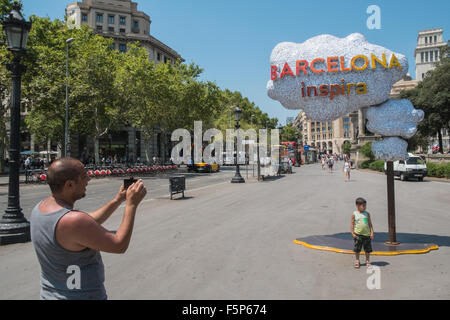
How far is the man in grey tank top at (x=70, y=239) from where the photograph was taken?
2.12 metres

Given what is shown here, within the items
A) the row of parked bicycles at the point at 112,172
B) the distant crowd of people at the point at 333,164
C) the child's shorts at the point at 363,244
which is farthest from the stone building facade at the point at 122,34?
the child's shorts at the point at 363,244

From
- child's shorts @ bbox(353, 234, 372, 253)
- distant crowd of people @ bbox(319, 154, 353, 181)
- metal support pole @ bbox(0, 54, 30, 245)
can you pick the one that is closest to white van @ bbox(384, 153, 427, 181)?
distant crowd of people @ bbox(319, 154, 353, 181)

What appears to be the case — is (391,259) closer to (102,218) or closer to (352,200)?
(102,218)

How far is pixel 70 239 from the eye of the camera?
212 centimetres

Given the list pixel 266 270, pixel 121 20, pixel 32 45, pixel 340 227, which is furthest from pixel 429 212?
pixel 121 20

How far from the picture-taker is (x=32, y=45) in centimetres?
2741

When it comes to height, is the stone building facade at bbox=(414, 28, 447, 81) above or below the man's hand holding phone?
above

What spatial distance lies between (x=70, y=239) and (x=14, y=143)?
696cm

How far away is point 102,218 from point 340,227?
7.43 meters

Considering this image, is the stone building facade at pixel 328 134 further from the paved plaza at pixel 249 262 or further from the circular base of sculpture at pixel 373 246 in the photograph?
the circular base of sculpture at pixel 373 246

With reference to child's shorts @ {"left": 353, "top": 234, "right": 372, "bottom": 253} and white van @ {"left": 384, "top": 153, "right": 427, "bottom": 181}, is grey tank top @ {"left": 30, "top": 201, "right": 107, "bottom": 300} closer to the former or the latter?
child's shorts @ {"left": 353, "top": 234, "right": 372, "bottom": 253}

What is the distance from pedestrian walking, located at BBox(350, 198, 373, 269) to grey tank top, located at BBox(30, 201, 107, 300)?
4.58 m

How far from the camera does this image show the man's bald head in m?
2.26

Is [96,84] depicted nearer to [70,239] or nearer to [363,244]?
[363,244]
